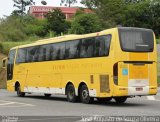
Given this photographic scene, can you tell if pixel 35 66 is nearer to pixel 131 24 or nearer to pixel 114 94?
pixel 114 94

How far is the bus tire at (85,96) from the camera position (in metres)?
22.5

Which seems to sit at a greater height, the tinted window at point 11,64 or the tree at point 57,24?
the tree at point 57,24

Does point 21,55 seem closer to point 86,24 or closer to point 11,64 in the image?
point 11,64

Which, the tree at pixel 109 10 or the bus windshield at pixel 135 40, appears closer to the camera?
the bus windshield at pixel 135 40

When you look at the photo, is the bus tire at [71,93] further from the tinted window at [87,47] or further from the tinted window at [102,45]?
the tinted window at [102,45]

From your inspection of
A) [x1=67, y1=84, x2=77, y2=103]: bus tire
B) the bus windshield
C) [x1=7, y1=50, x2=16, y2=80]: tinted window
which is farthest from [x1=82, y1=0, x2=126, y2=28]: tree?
the bus windshield

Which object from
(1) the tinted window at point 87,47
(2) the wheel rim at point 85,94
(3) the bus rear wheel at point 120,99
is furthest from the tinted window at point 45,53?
(3) the bus rear wheel at point 120,99

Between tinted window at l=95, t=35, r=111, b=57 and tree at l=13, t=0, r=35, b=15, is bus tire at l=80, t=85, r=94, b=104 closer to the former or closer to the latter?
tinted window at l=95, t=35, r=111, b=57

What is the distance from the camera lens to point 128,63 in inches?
A: 824

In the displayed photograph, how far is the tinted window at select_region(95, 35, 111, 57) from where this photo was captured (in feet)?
69.8

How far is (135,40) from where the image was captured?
21.3 metres

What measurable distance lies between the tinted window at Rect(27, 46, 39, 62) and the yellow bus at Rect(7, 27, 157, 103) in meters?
0.87

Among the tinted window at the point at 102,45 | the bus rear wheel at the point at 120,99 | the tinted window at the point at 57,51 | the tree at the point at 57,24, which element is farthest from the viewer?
the tree at the point at 57,24

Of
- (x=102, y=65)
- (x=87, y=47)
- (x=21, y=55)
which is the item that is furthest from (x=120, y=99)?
(x=21, y=55)
